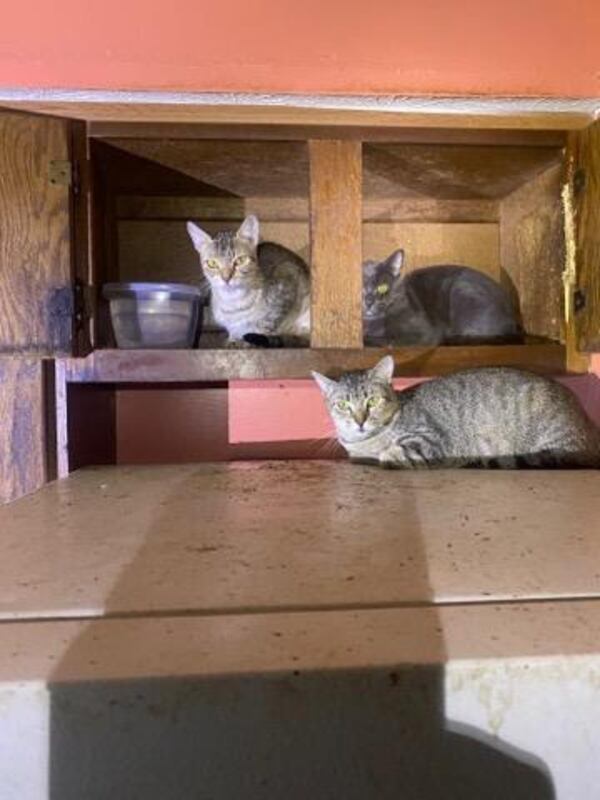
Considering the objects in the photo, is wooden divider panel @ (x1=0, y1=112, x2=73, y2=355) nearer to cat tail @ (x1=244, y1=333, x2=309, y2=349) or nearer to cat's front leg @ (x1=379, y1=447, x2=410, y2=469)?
cat tail @ (x1=244, y1=333, x2=309, y2=349)

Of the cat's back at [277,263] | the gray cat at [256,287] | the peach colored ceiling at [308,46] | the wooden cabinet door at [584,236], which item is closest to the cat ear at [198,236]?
the gray cat at [256,287]

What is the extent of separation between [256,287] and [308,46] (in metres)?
0.54

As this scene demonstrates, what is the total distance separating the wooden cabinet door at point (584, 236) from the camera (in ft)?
4.04

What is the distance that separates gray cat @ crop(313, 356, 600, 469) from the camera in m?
1.35

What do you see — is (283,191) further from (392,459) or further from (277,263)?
(392,459)

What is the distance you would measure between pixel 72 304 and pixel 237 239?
19.6 inches

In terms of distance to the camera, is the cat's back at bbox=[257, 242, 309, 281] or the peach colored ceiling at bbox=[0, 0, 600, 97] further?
the cat's back at bbox=[257, 242, 309, 281]

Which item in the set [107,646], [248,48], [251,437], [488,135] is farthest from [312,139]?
[107,646]

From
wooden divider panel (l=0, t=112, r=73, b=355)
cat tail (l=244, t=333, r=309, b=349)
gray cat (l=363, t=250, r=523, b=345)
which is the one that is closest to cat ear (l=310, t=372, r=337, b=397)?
cat tail (l=244, t=333, r=309, b=349)

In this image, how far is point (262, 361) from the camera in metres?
1.28

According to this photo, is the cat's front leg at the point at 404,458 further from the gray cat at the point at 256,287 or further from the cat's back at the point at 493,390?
the gray cat at the point at 256,287

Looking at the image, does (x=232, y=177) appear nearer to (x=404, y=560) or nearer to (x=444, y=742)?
(x=404, y=560)

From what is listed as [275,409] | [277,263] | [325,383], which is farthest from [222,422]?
[277,263]

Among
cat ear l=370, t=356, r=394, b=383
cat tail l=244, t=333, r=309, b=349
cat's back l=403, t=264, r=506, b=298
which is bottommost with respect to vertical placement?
cat ear l=370, t=356, r=394, b=383
